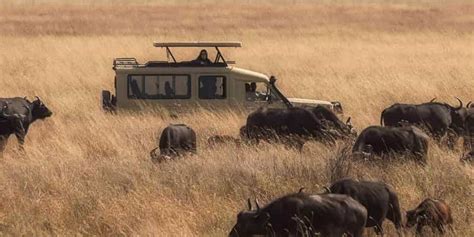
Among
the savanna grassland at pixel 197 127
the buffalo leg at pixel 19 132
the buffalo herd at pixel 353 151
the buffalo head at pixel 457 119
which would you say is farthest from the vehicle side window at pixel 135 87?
the buffalo head at pixel 457 119

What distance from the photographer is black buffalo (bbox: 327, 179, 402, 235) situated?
10.4 meters

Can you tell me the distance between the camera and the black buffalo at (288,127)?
16.9m

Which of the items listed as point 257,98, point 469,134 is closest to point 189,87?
point 257,98

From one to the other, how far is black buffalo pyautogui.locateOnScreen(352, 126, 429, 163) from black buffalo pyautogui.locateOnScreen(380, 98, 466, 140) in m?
2.83

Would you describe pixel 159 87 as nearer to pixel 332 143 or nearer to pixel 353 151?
pixel 332 143

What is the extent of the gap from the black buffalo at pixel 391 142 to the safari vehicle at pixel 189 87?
6037 mm

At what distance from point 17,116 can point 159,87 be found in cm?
362

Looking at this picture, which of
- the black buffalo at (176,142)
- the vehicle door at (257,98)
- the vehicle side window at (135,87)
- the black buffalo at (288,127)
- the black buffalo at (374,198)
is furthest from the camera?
the vehicle side window at (135,87)

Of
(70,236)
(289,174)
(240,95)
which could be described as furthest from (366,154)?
(240,95)

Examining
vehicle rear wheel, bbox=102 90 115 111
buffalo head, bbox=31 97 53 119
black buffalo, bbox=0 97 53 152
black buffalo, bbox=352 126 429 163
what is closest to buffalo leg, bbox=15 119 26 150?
black buffalo, bbox=0 97 53 152

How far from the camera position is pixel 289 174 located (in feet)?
45.0

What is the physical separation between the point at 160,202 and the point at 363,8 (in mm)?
57017

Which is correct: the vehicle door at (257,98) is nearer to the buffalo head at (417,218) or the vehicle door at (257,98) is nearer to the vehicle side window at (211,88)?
the vehicle side window at (211,88)

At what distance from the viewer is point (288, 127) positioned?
17.0 meters
